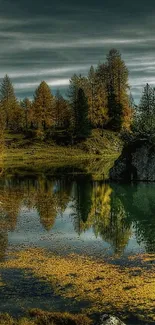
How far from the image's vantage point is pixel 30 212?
168 ft

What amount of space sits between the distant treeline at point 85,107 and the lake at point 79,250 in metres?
68.4

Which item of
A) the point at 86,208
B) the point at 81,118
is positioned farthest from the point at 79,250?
the point at 81,118

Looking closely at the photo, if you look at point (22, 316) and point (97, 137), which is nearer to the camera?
point (22, 316)

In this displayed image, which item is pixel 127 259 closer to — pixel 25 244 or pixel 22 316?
pixel 25 244

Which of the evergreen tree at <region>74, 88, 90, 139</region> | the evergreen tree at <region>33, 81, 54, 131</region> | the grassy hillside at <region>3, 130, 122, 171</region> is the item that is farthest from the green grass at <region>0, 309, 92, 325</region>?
the evergreen tree at <region>33, 81, 54, 131</region>

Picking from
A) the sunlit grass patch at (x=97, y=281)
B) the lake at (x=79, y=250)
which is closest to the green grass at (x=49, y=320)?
the lake at (x=79, y=250)

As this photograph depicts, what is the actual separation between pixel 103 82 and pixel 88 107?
832 inches

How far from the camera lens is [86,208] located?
53.4 meters

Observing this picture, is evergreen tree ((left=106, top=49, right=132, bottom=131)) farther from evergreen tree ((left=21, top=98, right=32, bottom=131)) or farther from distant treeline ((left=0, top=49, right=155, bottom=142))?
evergreen tree ((left=21, top=98, right=32, bottom=131))

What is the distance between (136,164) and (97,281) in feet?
159

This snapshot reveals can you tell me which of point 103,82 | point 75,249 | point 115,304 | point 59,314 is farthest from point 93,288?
point 103,82

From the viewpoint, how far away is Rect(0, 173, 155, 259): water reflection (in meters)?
40.5

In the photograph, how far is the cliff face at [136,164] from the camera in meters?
74.1

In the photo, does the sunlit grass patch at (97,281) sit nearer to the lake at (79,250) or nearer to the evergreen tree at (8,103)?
the lake at (79,250)
